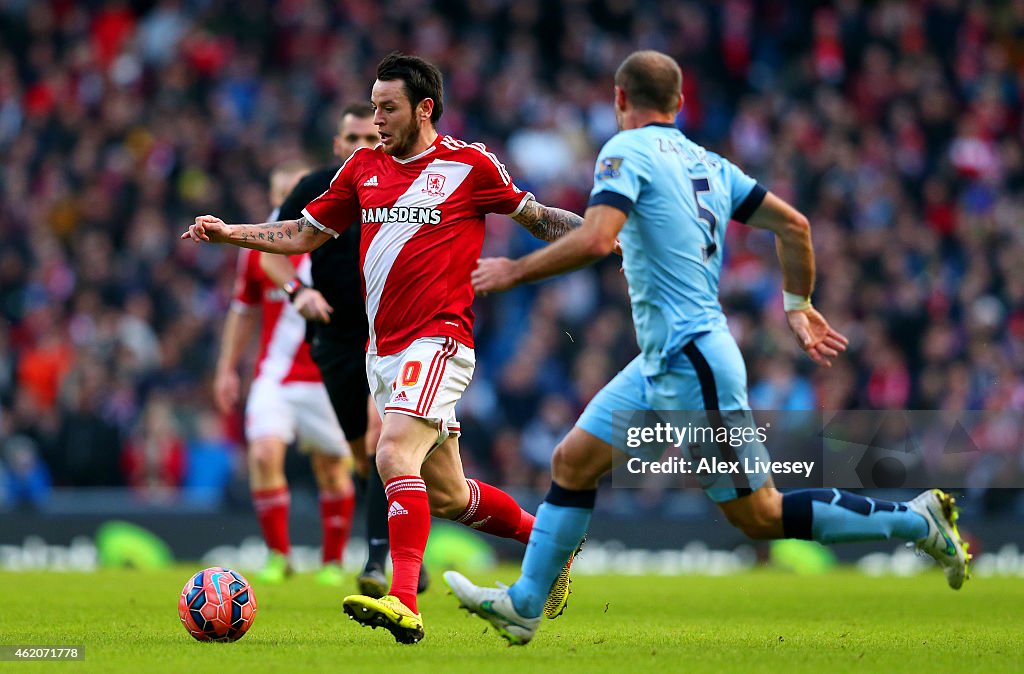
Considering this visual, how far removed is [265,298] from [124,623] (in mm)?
3693

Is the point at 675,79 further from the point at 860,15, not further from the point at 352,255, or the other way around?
the point at 860,15

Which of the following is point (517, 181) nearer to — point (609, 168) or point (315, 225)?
point (315, 225)

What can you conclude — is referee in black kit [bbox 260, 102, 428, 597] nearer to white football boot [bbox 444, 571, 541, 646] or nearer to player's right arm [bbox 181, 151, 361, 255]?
player's right arm [bbox 181, 151, 361, 255]

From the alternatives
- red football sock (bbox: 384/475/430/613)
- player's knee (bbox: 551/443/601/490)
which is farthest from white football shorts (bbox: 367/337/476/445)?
player's knee (bbox: 551/443/601/490)

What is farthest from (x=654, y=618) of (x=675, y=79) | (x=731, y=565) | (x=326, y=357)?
(x=731, y=565)

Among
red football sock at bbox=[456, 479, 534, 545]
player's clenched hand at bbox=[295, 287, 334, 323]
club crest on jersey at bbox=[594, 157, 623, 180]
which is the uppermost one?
club crest on jersey at bbox=[594, 157, 623, 180]

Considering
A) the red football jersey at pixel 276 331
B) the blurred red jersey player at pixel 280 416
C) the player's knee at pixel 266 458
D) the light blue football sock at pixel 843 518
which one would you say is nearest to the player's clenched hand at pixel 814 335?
the light blue football sock at pixel 843 518

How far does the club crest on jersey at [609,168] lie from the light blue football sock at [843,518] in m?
1.52

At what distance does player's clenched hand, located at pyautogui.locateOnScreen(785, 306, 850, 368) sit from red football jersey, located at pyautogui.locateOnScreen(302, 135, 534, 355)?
4.88 feet

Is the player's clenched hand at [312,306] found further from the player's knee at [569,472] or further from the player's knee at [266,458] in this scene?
the player's knee at [569,472]

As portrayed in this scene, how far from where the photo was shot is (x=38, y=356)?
56.0ft

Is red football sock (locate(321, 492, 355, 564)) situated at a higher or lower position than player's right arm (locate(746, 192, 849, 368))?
lower

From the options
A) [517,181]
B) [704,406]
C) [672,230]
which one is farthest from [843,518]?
[517,181]

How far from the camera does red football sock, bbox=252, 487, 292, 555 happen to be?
10.8 m
